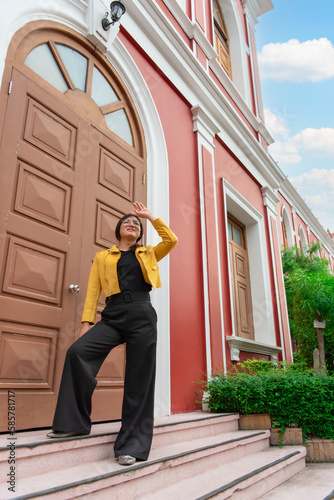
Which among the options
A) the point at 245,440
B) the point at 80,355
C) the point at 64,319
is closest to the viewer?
the point at 80,355

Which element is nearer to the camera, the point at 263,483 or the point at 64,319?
the point at 263,483

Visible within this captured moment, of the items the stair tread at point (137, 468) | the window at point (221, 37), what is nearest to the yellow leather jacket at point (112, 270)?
the stair tread at point (137, 468)

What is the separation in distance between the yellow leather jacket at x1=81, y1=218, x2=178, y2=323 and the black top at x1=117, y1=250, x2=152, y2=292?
3 centimetres

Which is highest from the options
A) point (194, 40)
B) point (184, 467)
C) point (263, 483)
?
point (194, 40)

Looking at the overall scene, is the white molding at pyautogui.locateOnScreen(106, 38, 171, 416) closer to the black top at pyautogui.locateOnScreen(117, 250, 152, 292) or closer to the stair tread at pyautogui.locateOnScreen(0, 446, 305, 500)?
the stair tread at pyautogui.locateOnScreen(0, 446, 305, 500)

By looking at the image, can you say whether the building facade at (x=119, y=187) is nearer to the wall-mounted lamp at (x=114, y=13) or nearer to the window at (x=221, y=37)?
the wall-mounted lamp at (x=114, y=13)

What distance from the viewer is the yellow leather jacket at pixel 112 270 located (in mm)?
2678

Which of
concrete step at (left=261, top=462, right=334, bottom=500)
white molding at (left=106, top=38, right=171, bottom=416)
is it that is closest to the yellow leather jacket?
white molding at (left=106, top=38, right=171, bottom=416)

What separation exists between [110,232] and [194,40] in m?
4.27

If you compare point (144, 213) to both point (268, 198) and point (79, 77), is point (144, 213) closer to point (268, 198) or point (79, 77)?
point (79, 77)

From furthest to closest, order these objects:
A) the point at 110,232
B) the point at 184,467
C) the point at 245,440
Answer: the point at 110,232
the point at 245,440
the point at 184,467

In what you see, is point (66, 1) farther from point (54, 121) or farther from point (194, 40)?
point (194, 40)

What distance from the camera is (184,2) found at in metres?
6.51

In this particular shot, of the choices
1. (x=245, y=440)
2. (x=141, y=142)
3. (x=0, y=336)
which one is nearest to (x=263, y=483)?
(x=245, y=440)
